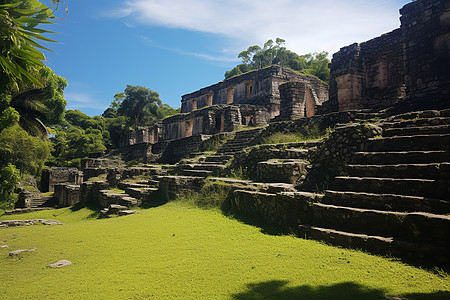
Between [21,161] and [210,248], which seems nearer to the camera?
[210,248]

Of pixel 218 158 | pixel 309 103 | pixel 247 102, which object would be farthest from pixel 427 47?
pixel 247 102

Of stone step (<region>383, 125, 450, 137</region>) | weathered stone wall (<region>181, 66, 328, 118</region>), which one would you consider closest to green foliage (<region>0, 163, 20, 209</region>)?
stone step (<region>383, 125, 450, 137</region>)

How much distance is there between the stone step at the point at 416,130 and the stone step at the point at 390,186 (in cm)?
182

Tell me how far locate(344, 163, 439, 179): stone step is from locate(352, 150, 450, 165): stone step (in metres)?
0.34

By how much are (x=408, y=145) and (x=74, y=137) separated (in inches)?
1443

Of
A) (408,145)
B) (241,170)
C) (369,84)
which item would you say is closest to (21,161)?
(241,170)

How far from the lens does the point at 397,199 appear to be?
13.4ft

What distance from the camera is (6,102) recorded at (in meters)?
12.0

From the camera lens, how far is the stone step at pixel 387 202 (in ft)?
12.1

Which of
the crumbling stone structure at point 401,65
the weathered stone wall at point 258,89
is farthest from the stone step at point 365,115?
the weathered stone wall at point 258,89

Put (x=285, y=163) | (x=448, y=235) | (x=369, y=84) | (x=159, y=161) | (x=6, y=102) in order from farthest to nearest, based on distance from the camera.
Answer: (x=159, y=161), (x=369, y=84), (x=6, y=102), (x=285, y=163), (x=448, y=235)

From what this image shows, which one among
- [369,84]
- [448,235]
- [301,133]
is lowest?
[448,235]

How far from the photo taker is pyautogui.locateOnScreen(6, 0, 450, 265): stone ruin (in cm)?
392

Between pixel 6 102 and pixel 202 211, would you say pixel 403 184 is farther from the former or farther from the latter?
pixel 6 102
